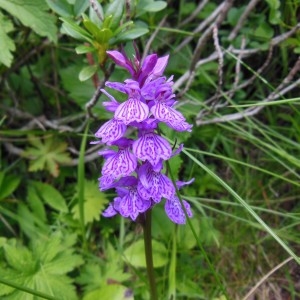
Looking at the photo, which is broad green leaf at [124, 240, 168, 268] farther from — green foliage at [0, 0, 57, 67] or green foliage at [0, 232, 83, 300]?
green foliage at [0, 0, 57, 67]

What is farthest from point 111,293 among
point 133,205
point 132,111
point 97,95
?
point 132,111

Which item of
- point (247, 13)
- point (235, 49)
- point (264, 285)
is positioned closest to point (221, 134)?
point (235, 49)

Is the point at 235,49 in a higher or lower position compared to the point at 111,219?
higher

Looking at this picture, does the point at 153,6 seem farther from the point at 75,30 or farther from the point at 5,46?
the point at 5,46

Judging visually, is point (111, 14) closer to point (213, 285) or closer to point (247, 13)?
point (247, 13)

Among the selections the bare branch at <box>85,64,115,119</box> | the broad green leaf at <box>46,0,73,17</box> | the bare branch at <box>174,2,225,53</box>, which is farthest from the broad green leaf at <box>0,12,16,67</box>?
the bare branch at <box>174,2,225,53</box>

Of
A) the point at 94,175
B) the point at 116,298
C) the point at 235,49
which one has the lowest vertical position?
the point at 116,298
